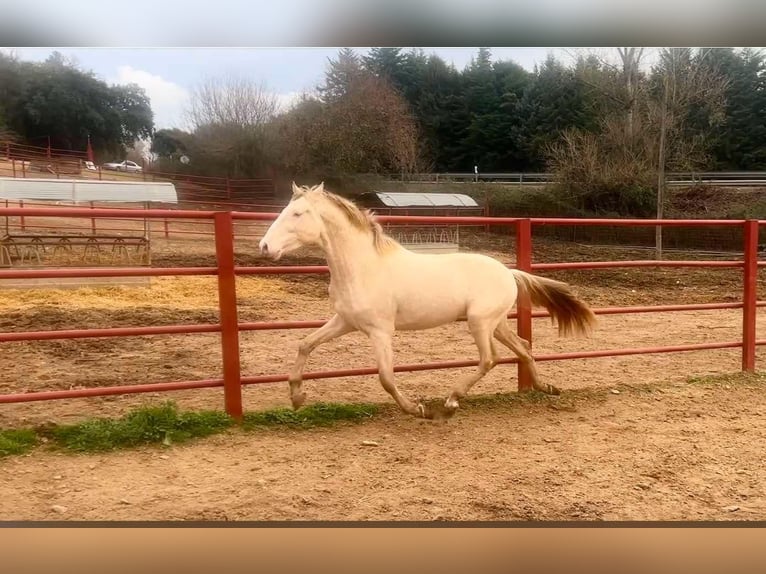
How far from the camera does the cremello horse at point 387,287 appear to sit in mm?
2408

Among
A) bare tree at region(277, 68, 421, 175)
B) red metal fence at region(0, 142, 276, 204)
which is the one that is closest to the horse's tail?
bare tree at region(277, 68, 421, 175)

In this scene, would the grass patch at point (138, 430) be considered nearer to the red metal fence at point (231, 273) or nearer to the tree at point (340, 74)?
the red metal fence at point (231, 273)

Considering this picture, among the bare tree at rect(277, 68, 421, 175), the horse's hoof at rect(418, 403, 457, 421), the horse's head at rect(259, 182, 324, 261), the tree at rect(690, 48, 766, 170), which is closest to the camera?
the horse's head at rect(259, 182, 324, 261)

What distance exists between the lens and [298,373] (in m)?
2.59

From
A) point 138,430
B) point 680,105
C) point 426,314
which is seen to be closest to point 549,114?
point 680,105

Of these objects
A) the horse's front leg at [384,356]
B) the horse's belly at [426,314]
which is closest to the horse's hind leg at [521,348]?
the horse's belly at [426,314]

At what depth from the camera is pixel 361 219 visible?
8.11 feet

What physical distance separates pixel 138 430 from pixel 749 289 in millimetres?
3684

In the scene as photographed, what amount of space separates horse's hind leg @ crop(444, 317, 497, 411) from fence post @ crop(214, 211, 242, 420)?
3.41 ft

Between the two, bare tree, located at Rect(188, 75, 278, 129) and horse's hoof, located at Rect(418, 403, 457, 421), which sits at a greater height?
bare tree, located at Rect(188, 75, 278, 129)

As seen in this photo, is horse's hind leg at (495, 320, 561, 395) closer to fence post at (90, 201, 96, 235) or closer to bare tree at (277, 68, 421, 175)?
bare tree at (277, 68, 421, 175)

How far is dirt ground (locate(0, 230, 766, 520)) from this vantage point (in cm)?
203

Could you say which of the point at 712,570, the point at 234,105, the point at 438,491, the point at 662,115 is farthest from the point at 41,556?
the point at 662,115

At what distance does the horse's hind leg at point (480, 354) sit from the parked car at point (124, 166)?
166 cm
